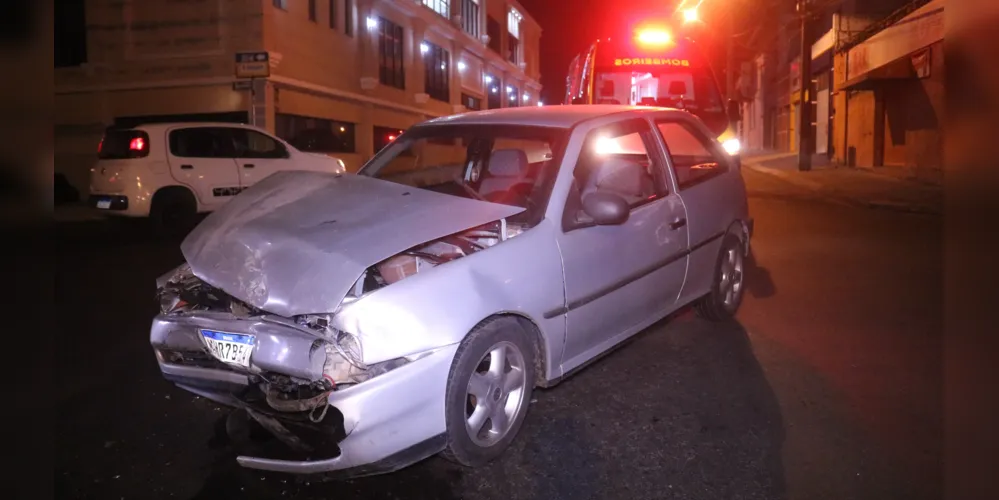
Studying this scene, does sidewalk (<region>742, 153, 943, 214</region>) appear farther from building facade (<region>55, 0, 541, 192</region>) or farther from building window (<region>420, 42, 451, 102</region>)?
building window (<region>420, 42, 451, 102</region>)

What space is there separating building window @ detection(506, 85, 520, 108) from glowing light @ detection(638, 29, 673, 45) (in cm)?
3583

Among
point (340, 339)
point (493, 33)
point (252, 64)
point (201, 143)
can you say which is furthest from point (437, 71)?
point (340, 339)

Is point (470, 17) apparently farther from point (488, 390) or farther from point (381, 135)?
point (488, 390)

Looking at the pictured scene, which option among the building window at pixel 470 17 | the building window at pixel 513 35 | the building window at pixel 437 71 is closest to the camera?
the building window at pixel 437 71

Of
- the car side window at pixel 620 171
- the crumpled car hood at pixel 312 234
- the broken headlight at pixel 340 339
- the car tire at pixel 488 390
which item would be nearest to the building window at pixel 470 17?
the car side window at pixel 620 171

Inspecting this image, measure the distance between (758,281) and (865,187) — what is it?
36.4 feet

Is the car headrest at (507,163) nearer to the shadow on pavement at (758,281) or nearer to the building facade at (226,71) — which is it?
the shadow on pavement at (758,281)

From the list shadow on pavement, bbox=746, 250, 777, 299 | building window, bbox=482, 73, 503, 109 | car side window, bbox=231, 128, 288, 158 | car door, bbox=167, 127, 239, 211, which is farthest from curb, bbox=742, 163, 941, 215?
building window, bbox=482, 73, 503, 109

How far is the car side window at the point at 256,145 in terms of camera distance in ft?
41.0

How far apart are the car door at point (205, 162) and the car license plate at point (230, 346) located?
8882mm

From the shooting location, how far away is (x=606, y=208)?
4.09 meters

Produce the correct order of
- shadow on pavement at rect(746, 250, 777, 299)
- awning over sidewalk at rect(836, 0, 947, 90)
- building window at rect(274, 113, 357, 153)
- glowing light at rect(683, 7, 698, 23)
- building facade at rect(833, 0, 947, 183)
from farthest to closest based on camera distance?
glowing light at rect(683, 7, 698, 23)
building window at rect(274, 113, 357, 153)
building facade at rect(833, 0, 947, 183)
awning over sidewalk at rect(836, 0, 947, 90)
shadow on pavement at rect(746, 250, 777, 299)

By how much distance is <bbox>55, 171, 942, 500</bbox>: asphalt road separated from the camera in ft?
11.0

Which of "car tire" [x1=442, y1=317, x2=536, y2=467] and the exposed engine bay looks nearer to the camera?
the exposed engine bay
